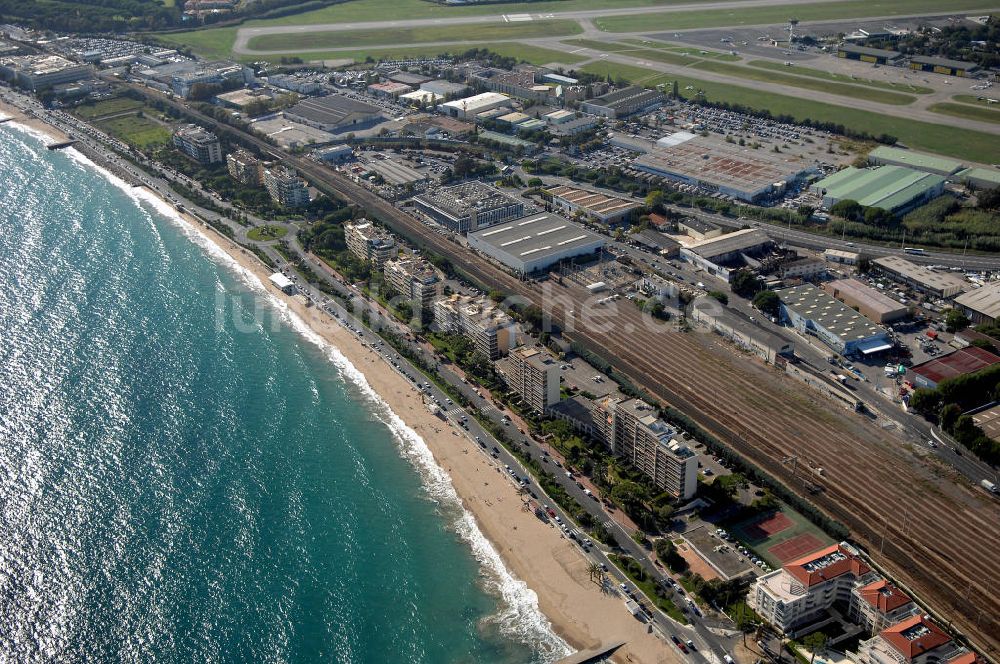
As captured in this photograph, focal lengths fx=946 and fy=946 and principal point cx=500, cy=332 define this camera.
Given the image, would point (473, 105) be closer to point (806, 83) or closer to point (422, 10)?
point (806, 83)

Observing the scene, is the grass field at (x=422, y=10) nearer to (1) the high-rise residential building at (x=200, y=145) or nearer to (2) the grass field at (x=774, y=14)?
(2) the grass field at (x=774, y=14)

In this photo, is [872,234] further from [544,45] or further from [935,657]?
[544,45]

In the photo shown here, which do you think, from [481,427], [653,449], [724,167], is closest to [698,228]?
[724,167]

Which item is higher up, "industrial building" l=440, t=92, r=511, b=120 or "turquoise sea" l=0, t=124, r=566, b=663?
"industrial building" l=440, t=92, r=511, b=120

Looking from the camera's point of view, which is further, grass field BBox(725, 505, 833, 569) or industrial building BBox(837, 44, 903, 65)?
industrial building BBox(837, 44, 903, 65)

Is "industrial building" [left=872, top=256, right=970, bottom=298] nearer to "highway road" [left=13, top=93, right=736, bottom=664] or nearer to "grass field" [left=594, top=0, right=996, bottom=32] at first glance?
"highway road" [left=13, top=93, right=736, bottom=664]

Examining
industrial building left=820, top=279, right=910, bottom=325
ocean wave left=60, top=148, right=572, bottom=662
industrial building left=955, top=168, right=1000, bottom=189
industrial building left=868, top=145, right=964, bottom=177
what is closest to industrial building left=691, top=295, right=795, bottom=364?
industrial building left=820, top=279, right=910, bottom=325

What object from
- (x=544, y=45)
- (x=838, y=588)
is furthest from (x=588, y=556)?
(x=544, y=45)
